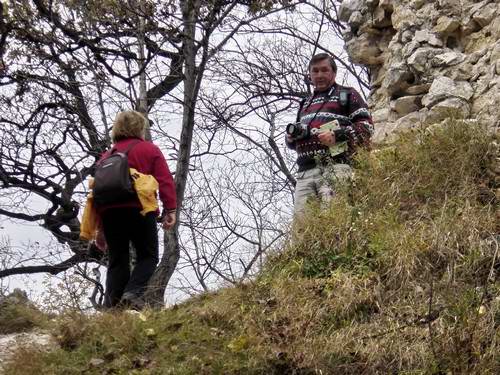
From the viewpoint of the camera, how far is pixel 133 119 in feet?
16.2

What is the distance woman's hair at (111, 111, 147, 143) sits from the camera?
16.2 ft

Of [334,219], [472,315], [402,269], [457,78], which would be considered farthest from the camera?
[457,78]

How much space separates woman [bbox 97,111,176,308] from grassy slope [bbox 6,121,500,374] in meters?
0.58

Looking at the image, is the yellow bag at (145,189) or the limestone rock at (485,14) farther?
the limestone rock at (485,14)

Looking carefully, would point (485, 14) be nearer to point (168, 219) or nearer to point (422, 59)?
point (422, 59)

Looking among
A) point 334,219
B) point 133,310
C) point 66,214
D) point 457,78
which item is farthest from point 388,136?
point 66,214

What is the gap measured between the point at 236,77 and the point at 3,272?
17.3 ft

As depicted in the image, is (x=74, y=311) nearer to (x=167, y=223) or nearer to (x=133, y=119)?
(x=167, y=223)

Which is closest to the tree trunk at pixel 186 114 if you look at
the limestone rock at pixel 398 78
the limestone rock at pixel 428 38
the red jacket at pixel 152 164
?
the limestone rock at pixel 398 78

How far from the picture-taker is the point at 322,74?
5363mm

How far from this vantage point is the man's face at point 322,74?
5359mm

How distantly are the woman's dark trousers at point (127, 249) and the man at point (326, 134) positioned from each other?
3.85 ft

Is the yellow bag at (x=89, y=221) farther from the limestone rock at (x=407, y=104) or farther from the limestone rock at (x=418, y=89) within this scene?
the limestone rock at (x=418, y=89)

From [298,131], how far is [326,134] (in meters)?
0.28
